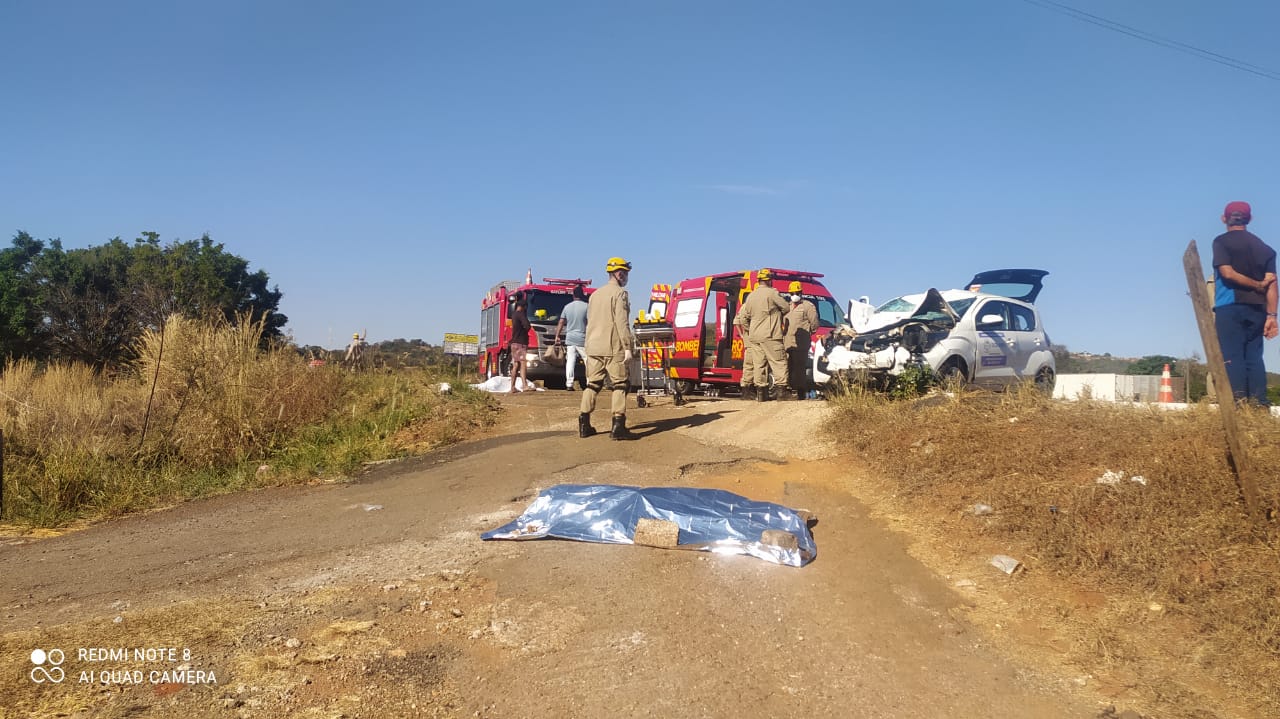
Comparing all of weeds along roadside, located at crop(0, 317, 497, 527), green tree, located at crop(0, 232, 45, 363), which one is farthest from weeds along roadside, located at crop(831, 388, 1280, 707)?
green tree, located at crop(0, 232, 45, 363)

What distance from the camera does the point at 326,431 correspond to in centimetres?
1033

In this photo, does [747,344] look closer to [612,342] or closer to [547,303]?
[612,342]

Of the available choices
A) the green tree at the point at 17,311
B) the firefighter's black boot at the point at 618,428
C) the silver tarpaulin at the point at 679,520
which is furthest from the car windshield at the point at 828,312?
the green tree at the point at 17,311

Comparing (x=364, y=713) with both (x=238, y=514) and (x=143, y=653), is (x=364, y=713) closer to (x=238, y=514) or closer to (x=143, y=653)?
(x=143, y=653)

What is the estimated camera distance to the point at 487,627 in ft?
12.9

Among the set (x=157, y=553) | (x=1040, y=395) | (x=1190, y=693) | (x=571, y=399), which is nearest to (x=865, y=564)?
(x=1190, y=693)

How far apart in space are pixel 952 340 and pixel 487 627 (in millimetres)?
7866

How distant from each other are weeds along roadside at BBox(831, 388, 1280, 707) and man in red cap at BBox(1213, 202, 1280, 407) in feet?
2.25

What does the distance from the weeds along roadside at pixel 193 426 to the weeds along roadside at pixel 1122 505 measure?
20.1 feet

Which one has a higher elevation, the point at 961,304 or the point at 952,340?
the point at 961,304

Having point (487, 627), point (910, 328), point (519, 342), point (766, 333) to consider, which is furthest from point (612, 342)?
point (519, 342)

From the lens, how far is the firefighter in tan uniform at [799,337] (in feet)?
36.4

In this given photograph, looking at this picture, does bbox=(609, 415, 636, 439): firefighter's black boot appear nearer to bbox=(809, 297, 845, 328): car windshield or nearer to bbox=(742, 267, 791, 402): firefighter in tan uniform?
bbox=(742, 267, 791, 402): firefighter in tan uniform

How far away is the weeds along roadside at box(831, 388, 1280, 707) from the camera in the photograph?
3.70 metres
